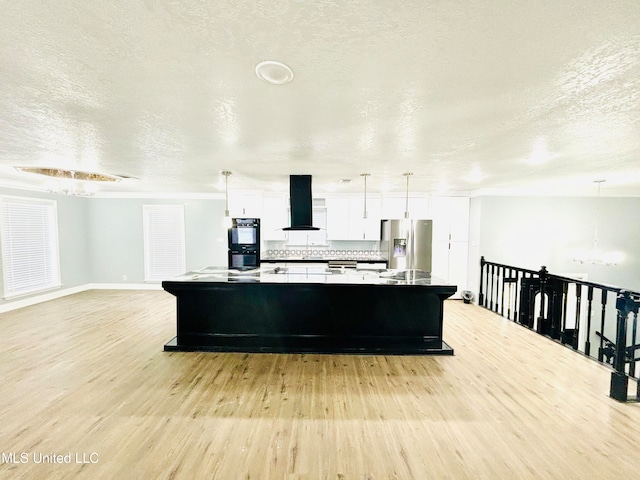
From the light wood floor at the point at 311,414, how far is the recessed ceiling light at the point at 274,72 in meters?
2.42

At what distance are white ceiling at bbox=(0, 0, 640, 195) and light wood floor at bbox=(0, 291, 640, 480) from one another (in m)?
2.42

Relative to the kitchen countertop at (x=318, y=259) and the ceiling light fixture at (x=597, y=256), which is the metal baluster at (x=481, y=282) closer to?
the ceiling light fixture at (x=597, y=256)

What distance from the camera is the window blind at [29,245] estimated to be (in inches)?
201

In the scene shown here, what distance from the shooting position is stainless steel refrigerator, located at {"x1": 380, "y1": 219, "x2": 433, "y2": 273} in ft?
19.4

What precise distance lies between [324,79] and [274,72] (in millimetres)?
282

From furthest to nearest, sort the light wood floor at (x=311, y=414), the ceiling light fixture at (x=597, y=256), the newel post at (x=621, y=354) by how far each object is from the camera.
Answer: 1. the ceiling light fixture at (x=597, y=256)
2. the newel post at (x=621, y=354)
3. the light wood floor at (x=311, y=414)

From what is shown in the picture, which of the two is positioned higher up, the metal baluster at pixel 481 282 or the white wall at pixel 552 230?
the white wall at pixel 552 230

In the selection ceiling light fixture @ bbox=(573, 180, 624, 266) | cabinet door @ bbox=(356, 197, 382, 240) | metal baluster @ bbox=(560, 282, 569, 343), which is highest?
cabinet door @ bbox=(356, 197, 382, 240)

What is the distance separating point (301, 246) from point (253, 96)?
16.8 ft

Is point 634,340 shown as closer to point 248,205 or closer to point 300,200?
point 300,200

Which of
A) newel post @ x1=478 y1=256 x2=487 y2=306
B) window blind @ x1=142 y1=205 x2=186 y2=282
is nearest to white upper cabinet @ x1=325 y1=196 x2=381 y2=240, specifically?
newel post @ x1=478 y1=256 x2=487 y2=306

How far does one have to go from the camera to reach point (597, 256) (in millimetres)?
5266

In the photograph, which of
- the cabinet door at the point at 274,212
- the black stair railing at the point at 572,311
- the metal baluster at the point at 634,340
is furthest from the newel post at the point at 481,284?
the cabinet door at the point at 274,212

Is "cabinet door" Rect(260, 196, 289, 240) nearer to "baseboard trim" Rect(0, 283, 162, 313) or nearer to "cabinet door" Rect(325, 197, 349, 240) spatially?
"cabinet door" Rect(325, 197, 349, 240)
